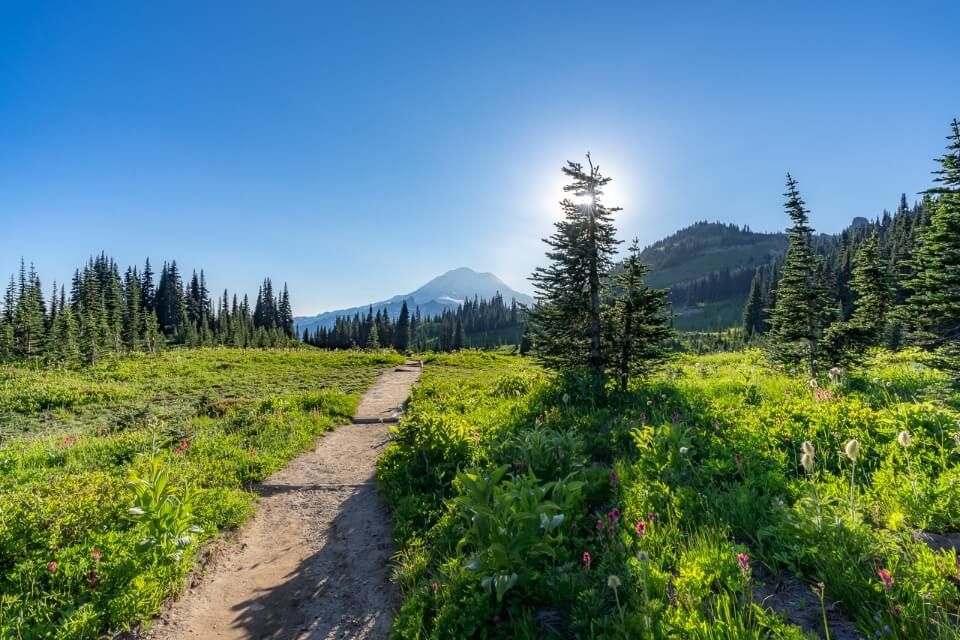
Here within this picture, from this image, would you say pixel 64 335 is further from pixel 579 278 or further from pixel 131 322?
pixel 579 278

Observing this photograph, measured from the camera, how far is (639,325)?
1202cm

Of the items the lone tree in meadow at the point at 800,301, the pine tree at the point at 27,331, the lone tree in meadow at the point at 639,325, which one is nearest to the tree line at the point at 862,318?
the lone tree in meadow at the point at 800,301

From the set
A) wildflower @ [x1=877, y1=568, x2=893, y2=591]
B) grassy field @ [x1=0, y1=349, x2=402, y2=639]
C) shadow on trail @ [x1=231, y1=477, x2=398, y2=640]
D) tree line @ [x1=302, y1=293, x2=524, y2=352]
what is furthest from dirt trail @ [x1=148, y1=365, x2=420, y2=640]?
tree line @ [x1=302, y1=293, x2=524, y2=352]

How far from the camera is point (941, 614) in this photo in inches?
99.9

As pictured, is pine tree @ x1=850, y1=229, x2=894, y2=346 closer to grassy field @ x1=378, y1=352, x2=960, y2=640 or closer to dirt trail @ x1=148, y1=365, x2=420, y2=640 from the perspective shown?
grassy field @ x1=378, y1=352, x2=960, y2=640

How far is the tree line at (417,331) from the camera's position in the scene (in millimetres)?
107838

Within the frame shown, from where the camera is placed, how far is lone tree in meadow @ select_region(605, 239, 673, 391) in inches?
464

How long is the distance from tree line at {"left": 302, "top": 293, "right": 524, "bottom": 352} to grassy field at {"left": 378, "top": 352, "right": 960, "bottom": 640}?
41.8 metres

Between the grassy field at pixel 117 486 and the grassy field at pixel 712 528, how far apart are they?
329 cm

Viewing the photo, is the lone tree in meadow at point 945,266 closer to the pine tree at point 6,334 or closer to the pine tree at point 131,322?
the pine tree at point 6,334

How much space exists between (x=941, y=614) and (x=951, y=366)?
1196cm

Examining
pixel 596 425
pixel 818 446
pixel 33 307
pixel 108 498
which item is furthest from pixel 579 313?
pixel 33 307

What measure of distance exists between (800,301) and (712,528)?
609 inches

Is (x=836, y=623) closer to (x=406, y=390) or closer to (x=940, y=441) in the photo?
(x=940, y=441)
